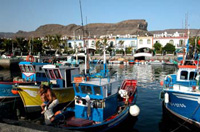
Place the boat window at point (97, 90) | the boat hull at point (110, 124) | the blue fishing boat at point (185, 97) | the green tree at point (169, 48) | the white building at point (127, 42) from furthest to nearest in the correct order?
the white building at point (127, 42) → the green tree at point (169, 48) → the blue fishing boat at point (185, 97) → the boat window at point (97, 90) → the boat hull at point (110, 124)

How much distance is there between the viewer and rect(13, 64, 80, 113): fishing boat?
20.5m

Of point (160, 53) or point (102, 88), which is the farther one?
point (160, 53)

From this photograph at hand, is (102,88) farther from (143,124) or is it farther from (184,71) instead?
(184,71)

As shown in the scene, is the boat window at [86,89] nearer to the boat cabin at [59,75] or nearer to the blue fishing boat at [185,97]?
the blue fishing boat at [185,97]

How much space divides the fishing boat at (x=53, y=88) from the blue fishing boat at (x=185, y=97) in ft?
33.4

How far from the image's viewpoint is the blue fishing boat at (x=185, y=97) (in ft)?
46.9

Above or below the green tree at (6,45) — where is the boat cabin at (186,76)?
below

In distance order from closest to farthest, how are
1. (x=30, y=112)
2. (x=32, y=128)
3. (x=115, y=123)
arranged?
(x=32, y=128) < (x=115, y=123) < (x=30, y=112)

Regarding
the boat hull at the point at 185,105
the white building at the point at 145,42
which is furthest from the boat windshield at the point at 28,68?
the white building at the point at 145,42

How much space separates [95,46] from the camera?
331 ft

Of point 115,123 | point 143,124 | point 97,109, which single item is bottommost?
point 143,124

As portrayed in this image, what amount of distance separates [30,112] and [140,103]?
12.4 metres

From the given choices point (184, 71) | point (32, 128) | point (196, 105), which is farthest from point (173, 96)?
point (32, 128)

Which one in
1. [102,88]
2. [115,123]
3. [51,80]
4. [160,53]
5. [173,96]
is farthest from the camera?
[160,53]
